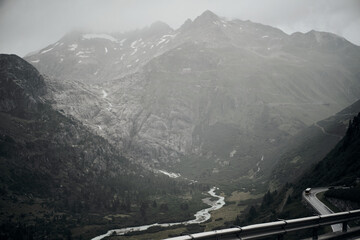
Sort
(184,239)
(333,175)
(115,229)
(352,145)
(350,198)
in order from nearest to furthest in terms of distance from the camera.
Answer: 1. (184,239)
2. (350,198)
3. (333,175)
4. (352,145)
5. (115,229)

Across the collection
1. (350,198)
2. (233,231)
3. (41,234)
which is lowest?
(41,234)

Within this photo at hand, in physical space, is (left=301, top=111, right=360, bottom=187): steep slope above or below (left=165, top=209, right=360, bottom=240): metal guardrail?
below

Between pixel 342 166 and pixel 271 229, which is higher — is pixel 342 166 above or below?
below

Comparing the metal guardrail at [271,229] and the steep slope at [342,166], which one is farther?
the steep slope at [342,166]

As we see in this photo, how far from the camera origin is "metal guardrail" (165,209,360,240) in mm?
13010

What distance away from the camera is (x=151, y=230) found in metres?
Answer: 180

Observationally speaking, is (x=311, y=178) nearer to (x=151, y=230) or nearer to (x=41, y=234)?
(x=151, y=230)

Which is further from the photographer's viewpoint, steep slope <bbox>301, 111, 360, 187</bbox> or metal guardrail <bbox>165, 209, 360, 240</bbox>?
steep slope <bbox>301, 111, 360, 187</bbox>

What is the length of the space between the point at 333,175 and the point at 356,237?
92.0 metres

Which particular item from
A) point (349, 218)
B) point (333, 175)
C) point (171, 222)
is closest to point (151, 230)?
point (171, 222)

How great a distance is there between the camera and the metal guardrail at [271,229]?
13010 millimetres

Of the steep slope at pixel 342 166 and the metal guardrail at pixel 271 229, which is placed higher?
the metal guardrail at pixel 271 229

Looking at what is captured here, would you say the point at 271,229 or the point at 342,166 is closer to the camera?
the point at 271,229

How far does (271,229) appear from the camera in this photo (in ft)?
49.8
